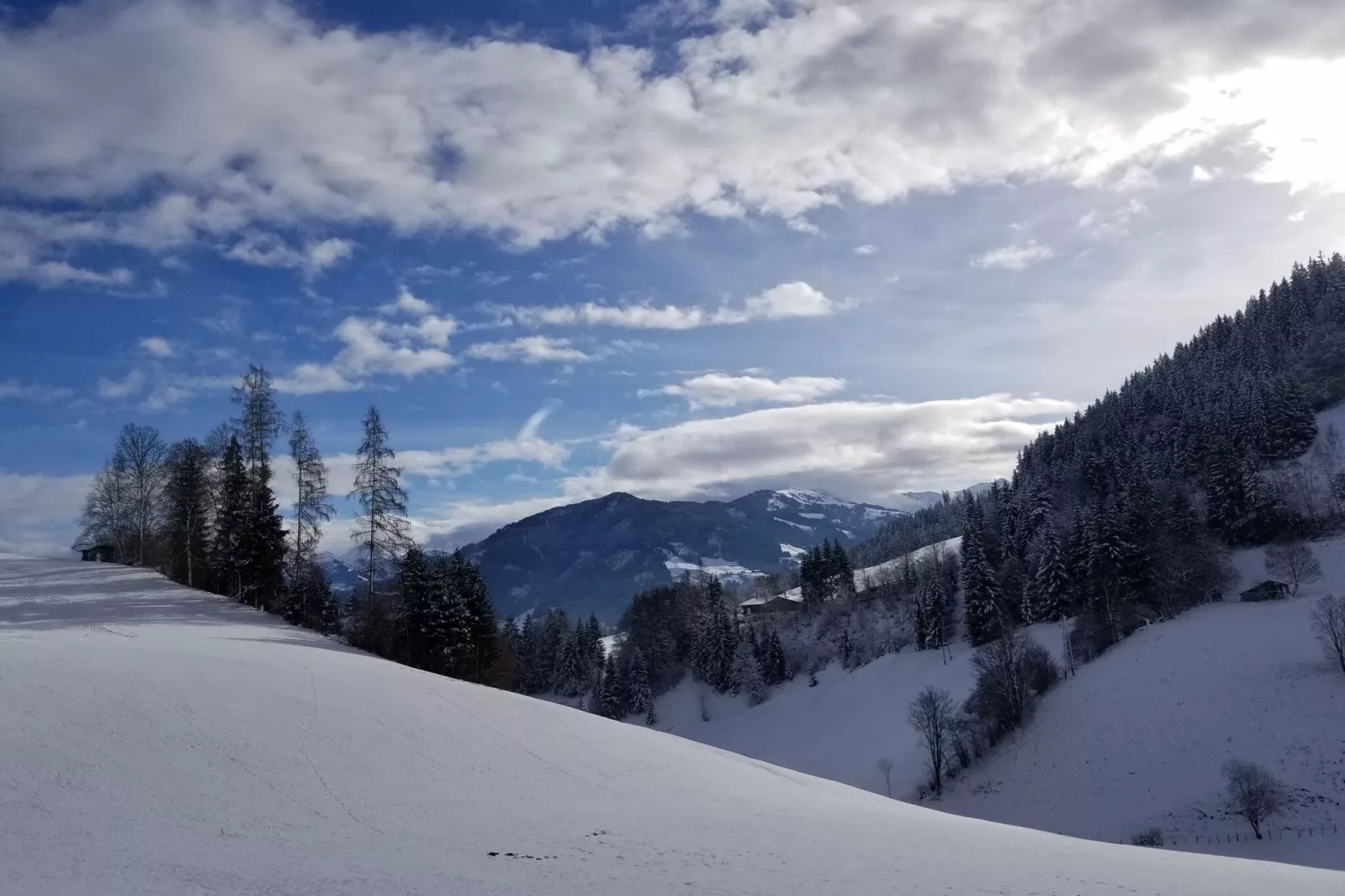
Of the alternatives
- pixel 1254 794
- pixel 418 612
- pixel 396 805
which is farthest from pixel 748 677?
pixel 396 805

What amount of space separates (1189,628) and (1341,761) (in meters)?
21.2

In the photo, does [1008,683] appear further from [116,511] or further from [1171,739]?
[116,511]

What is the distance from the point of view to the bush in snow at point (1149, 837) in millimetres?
44469

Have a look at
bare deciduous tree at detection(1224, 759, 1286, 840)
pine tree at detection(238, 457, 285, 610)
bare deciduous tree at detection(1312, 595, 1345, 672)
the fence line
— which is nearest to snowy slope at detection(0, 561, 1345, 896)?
pine tree at detection(238, 457, 285, 610)

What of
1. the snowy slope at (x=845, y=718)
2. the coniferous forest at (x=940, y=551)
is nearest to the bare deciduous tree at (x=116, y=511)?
the coniferous forest at (x=940, y=551)

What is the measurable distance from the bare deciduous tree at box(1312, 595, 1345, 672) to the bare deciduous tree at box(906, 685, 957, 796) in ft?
88.2

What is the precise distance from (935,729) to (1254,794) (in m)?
23.5

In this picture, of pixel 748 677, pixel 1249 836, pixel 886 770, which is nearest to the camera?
pixel 1249 836

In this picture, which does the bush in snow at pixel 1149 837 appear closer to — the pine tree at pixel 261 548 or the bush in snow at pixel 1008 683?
the bush in snow at pixel 1008 683

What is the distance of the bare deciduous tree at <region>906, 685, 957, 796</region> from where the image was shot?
62156 millimetres

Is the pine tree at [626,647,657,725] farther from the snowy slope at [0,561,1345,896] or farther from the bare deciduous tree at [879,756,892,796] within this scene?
the snowy slope at [0,561,1345,896]

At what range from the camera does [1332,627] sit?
176 feet

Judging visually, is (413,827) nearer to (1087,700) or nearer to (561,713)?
(561,713)

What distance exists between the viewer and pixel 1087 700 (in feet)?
201
